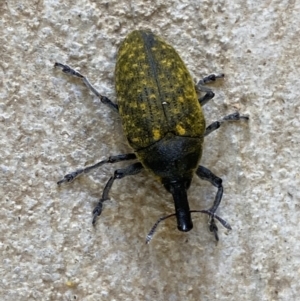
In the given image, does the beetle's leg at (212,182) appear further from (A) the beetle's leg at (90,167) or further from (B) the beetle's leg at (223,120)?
(A) the beetle's leg at (90,167)

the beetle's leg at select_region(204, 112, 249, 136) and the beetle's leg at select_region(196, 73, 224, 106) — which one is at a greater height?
the beetle's leg at select_region(196, 73, 224, 106)

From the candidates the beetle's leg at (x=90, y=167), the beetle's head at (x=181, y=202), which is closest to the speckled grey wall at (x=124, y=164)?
the beetle's leg at (x=90, y=167)

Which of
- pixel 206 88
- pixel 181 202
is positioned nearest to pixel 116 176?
pixel 181 202

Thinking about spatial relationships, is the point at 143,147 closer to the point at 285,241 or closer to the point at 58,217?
the point at 58,217

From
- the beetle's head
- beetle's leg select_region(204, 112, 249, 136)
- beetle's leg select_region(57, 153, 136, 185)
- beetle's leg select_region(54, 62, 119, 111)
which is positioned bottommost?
the beetle's head

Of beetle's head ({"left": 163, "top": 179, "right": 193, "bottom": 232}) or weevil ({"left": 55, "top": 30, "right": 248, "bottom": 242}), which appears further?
beetle's head ({"left": 163, "top": 179, "right": 193, "bottom": 232})

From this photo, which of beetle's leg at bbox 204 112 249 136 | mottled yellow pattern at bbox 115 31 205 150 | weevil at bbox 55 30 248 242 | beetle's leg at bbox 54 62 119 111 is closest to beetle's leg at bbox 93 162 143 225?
weevil at bbox 55 30 248 242

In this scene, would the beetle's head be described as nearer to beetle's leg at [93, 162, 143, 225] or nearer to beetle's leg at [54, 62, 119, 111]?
beetle's leg at [93, 162, 143, 225]
